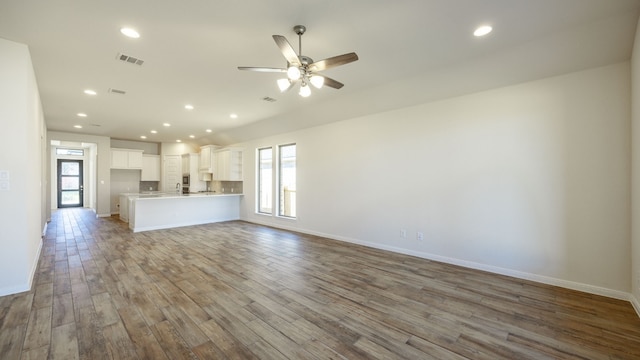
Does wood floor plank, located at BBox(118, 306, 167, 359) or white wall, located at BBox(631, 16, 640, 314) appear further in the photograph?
white wall, located at BBox(631, 16, 640, 314)

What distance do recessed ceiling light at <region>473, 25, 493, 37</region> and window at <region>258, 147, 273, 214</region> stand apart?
5615 mm

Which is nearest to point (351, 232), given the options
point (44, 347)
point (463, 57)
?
point (463, 57)

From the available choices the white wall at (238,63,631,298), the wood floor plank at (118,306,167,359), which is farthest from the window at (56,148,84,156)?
the white wall at (238,63,631,298)

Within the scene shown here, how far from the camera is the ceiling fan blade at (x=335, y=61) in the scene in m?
2.35

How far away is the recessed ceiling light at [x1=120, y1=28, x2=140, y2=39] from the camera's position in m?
2.64

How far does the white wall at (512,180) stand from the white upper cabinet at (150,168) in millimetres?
8613

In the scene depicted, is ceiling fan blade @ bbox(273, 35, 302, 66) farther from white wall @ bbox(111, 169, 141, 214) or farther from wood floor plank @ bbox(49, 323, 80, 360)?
white wall @ bbox(111, 169, 141, 214)

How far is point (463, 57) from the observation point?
3.18 m

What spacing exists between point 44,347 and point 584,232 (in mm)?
5314

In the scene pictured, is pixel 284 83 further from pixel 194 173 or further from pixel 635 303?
pixel 194 173

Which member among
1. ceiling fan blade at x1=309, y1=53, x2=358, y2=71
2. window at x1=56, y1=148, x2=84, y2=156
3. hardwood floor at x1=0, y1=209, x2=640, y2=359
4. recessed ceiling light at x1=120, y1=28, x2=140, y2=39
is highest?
recessed ceiling light at x1=120, y1=28, x2=140, y2=39

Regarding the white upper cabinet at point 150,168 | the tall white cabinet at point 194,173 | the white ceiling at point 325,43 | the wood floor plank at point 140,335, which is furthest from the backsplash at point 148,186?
the wood floor plank at point 140,335

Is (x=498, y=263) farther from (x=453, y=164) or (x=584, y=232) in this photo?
(x=453, y=164)

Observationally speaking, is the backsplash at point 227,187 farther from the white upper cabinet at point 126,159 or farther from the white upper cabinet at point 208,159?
the white upper cabinet at point 126,159
